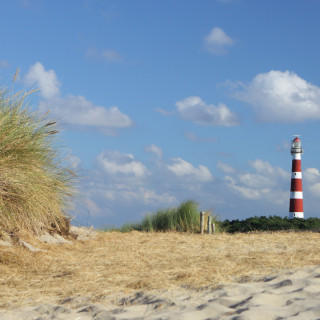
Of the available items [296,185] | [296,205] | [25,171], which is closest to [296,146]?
[296,185]

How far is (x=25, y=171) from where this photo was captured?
240 inches

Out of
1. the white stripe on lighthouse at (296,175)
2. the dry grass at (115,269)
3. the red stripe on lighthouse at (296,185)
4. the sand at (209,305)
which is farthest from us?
the white stripe on lighthouse at (296,175)

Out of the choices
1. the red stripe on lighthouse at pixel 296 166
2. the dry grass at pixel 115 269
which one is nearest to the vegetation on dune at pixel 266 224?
the dry grass at pixel 115 269

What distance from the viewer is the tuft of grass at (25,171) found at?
→ 5.97 metres

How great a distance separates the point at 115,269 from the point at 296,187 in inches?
636

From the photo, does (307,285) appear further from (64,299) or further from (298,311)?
(64,299)

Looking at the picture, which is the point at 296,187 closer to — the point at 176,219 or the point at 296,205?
the point at 296,205

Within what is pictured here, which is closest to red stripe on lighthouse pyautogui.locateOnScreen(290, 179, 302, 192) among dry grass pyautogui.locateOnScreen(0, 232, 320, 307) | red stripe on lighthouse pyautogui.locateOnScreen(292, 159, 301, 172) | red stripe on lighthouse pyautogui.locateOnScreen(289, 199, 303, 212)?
red stripe on lighthouse pyautogui.locateOnScreen(289, 199, 303, 212)

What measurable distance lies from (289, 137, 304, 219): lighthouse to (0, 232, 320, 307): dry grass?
1327 cm

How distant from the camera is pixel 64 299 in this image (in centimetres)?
418

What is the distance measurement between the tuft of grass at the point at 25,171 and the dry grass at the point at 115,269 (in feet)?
1.85

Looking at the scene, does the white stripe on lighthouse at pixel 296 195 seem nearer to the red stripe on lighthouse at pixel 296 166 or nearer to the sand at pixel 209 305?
the red stripe on lighthouse at pixel 296 166

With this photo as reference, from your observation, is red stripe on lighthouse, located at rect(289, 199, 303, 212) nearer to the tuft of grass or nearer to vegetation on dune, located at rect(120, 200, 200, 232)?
vegetation on dune, located at rect(120, 200, 200, 232)

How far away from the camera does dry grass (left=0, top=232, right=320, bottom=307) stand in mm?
4438
